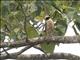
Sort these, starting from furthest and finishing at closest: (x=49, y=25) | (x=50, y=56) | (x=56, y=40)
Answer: (x=50, y=56) → (x=49, y=25) → (x=56, y=40)

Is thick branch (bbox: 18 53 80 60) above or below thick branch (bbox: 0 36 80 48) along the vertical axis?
below

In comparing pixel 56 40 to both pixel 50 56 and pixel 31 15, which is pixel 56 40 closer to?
pixel 31 15

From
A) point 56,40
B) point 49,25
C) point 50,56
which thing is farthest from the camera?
point 50,56

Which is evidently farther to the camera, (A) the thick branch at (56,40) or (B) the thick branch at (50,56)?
(B) the thick branch at (50,56)

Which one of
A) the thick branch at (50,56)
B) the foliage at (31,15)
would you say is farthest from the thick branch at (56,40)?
the thick branch at (50,56)

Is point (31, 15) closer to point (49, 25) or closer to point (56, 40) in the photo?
point (49, 25)

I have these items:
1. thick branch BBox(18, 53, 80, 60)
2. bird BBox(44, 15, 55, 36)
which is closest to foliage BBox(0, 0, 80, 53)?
bird BBox(44, 15, 55, 36)

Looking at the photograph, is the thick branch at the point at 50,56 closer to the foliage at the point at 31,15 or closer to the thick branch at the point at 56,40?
the foliage at the point at 31,15

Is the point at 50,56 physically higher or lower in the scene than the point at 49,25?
lower

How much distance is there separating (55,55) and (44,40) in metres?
0.61

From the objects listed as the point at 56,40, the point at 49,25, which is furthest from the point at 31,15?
the point at 56,40

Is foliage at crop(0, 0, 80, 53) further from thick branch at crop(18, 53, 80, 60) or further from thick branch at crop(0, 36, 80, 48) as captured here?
thick branch at crop(18, 53, 80, 60)

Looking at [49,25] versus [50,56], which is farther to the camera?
[50,56]

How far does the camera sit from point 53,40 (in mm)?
1224
